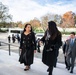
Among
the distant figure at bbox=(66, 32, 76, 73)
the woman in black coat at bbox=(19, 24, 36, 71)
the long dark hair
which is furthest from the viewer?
the distant figure at bbox=(66, 32, 76, 73)

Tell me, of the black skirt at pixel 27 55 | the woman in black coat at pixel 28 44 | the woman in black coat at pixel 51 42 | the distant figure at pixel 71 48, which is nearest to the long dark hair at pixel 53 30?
the woman in black coat at pixel 51 42

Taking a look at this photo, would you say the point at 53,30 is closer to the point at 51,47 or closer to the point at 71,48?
the point at 51,47

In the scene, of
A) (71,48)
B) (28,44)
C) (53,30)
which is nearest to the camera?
(53,30)

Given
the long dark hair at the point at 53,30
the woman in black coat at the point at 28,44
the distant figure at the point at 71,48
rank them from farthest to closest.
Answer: the distant figure at the point at 71,48, the woman in black coat at the point at 28,44, the long dark hair at the point at 53,30

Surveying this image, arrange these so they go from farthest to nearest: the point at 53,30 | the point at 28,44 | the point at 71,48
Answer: the point at 71,48 < the point at 28,44 < the point at 53,30

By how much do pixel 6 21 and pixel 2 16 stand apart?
2369mm

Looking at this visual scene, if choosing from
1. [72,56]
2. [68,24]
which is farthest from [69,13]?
[72,56]

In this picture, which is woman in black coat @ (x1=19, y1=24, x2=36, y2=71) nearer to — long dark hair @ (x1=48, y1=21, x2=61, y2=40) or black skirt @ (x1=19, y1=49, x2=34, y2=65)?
black skirt @ (x1=19, y1=49, x2=34, y2=65)

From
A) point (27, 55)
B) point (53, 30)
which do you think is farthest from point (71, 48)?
point (53, 30)

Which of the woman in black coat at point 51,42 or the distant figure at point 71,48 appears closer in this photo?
the woman in black coat at point 51,42

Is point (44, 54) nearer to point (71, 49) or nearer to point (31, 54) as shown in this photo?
point (31, 54)

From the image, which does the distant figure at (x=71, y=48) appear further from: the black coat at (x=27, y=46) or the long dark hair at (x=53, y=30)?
the long dark hair at (x=53, y=30)

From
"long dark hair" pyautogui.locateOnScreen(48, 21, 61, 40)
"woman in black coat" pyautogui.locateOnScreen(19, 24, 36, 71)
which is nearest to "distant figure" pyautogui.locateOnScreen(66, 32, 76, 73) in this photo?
"woman in black coat" pyautogui.locateOnScreen(19, 24, 36, 71)

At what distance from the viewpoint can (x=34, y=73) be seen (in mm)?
4207
